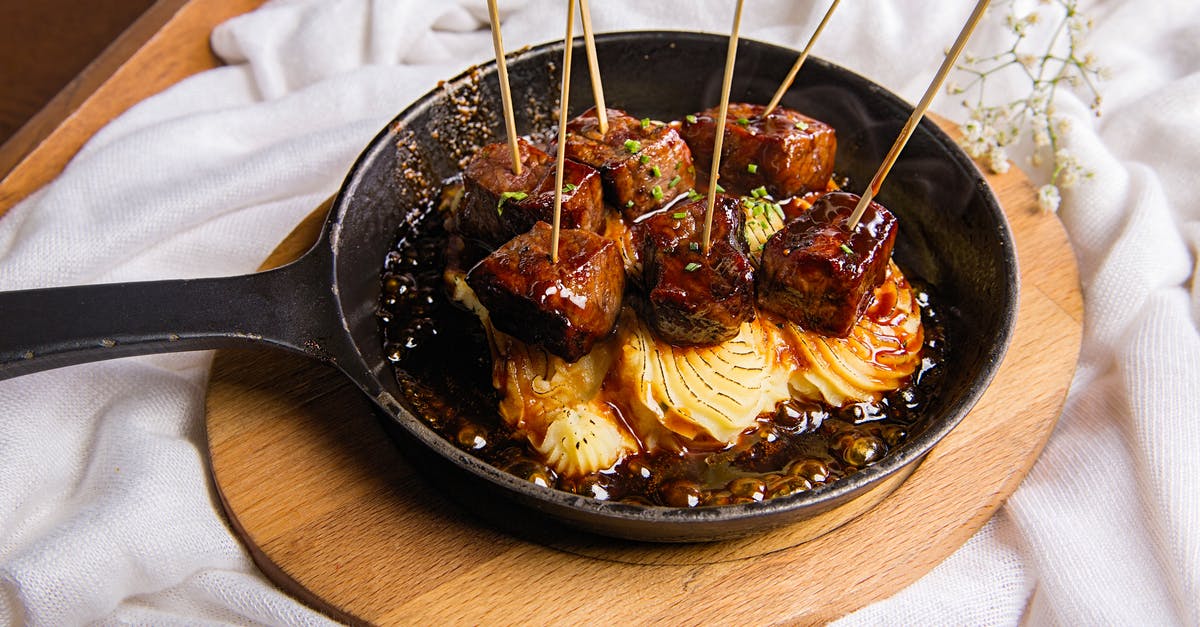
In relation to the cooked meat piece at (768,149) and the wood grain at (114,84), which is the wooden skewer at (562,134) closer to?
the cooked meat piece at (768,149)

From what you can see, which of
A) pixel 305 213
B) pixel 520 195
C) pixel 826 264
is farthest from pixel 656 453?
pixel 305 213

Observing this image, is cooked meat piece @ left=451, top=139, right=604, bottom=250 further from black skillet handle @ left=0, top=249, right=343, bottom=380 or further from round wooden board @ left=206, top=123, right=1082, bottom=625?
round wooden board @ left=206, top=123, right=1082, bottom=625

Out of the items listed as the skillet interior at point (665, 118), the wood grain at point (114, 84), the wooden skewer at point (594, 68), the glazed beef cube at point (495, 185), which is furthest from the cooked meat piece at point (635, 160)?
the wood grain at point (114, 84)

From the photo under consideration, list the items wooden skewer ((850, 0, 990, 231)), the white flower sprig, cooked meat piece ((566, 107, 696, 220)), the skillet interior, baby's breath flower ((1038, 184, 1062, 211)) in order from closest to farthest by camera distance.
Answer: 1. wooden skewer ((850, 0, 990, 231))
2. the skillet interior
3. cooked meat piece ((566, 107, 696, 220))
4. baby's breath flower ((1038, 184, 1062, 211))
5. the white flower sprig

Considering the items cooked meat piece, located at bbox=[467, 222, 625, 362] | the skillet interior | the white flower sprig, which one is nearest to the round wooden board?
the skillet interior

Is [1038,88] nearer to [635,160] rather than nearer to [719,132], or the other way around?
[635,160]

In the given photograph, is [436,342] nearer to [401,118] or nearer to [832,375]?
[401,118]
